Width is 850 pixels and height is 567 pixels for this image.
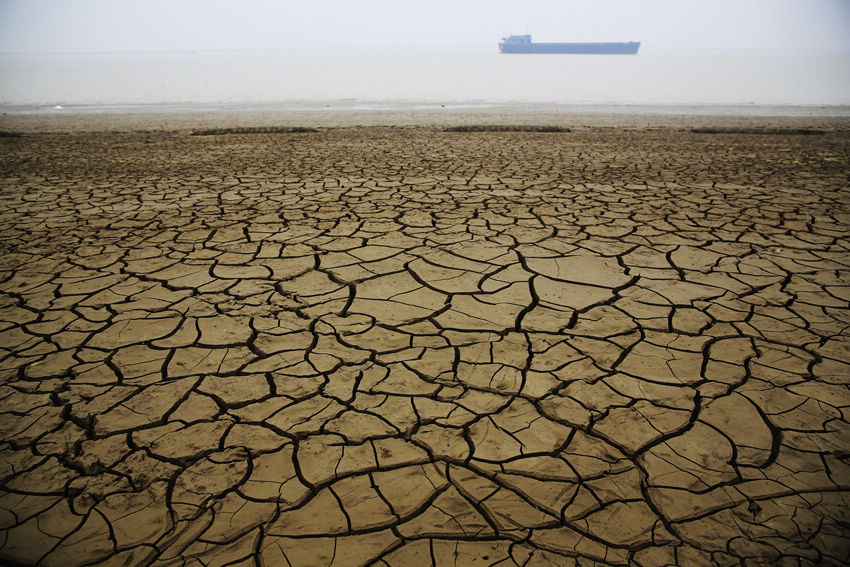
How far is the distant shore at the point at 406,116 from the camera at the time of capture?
38.3ft

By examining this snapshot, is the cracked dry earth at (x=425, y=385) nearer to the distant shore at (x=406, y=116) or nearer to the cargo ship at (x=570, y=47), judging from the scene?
the distant shore at (x=406, y=116)

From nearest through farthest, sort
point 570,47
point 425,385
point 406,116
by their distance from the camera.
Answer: point 425,385 → point 406,116 → point 570,47

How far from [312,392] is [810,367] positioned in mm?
2096

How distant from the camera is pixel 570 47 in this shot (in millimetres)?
75750

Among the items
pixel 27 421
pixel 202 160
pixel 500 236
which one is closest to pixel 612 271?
pixel 500 236

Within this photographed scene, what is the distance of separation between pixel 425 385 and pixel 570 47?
284 feet

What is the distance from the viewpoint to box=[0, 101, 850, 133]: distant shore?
1167 cm

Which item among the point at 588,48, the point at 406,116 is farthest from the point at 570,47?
the point at 406,116

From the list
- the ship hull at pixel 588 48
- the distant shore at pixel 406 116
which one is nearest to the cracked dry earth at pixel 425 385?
the distant shore at pixel 406 116

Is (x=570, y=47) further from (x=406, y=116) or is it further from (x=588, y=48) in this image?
(x=406, y=116)

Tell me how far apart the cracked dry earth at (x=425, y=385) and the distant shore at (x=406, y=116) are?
8656 millimetres

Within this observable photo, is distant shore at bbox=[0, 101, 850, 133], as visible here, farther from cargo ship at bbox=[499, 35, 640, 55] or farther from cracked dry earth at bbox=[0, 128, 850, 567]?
cargo ship at bbox=[499, 35, 640, 55]

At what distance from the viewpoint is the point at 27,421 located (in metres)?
1.69

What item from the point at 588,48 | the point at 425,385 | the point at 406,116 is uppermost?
the point at 588,48
